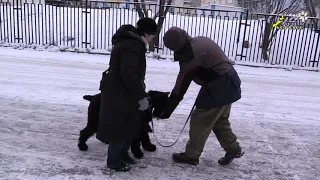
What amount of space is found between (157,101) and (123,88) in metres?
0.60

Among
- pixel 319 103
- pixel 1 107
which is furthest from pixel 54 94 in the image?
pixel 319 103

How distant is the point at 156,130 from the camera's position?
5121 mm

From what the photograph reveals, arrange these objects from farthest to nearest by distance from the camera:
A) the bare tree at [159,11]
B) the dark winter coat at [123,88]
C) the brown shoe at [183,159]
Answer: the bare tree at [159,11] → the brown shoe at [183,159] → the dark winter coat at [123,88]

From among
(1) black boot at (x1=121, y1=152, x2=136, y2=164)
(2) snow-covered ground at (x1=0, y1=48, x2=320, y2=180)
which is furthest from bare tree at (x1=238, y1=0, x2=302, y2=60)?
(1) black boot at (x1=121, y1=152, x2=136, y2=164)

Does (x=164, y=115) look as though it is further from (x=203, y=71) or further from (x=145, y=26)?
(x=145, y=26)

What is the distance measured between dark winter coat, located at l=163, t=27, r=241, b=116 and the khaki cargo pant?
4.1 inches

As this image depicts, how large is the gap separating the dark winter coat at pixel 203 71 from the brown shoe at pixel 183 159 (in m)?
0.72

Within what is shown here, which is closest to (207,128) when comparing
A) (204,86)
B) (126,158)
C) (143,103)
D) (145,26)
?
(204,86)

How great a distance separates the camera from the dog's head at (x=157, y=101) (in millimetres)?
3869

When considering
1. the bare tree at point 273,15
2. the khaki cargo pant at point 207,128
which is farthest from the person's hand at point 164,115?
the bare tree at point 273,15

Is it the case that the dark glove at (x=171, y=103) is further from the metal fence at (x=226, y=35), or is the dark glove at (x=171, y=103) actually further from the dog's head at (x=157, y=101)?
the metal fence at (x=226, y=35)

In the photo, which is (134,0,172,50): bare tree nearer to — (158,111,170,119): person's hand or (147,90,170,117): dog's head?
(147,90,170,117): dog's head

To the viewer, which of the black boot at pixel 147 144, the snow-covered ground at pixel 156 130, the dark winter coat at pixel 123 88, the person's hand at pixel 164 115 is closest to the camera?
the dark winter coat at pixel 123 88

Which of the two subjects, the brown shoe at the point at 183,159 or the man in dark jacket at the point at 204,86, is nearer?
the man in dark jacket at the point at 204,86
